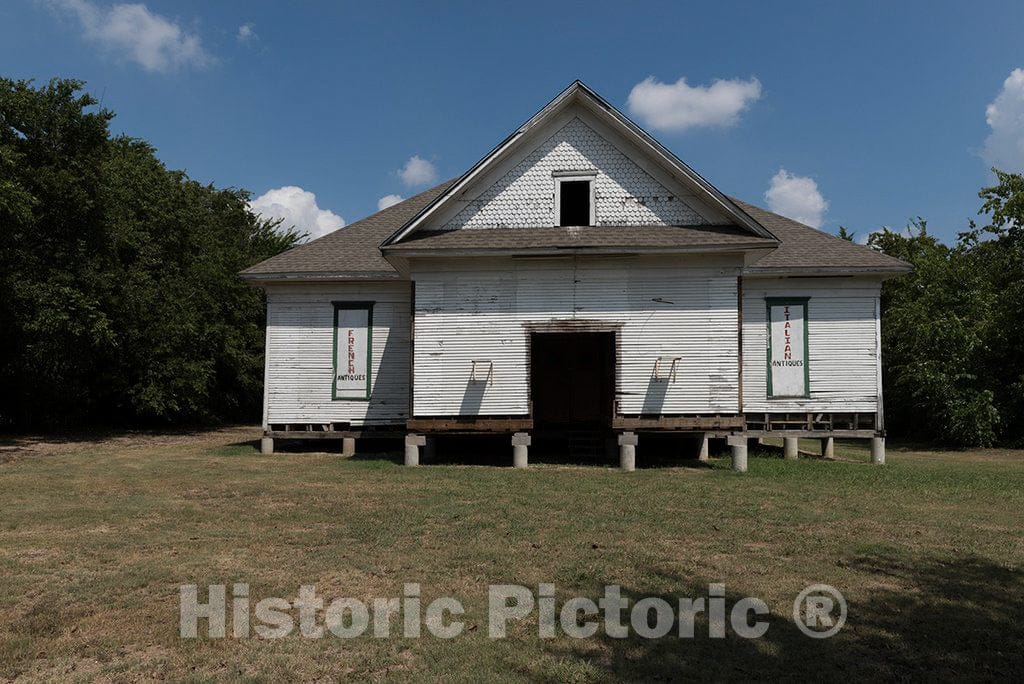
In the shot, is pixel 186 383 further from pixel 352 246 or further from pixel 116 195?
pixel 352 246

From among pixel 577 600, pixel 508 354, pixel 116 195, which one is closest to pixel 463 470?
pixel 508 354

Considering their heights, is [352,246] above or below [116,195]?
below

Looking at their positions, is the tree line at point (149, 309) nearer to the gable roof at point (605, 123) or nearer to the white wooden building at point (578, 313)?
the white wooden building at point (578, 313)

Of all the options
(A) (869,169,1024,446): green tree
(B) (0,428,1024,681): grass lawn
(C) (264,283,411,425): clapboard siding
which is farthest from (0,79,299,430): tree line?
(A) (869,169,1024,446): green tree

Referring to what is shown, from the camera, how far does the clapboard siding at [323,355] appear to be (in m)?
16.5

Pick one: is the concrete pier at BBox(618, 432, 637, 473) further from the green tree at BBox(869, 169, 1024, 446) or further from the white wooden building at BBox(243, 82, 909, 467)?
the green tree at BBox(869, 169, 1024, 446)

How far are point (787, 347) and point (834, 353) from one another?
47.1 inches

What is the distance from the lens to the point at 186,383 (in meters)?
22.3

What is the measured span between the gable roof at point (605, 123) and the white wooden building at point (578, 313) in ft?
0.17

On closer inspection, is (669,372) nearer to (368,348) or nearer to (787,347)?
(787,347)

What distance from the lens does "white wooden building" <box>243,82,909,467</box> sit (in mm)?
13375

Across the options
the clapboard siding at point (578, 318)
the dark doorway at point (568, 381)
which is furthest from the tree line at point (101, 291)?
the dark doorway at point (568, 381)

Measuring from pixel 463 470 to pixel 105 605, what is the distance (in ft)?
27.4

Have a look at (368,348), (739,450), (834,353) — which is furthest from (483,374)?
(834,353)
